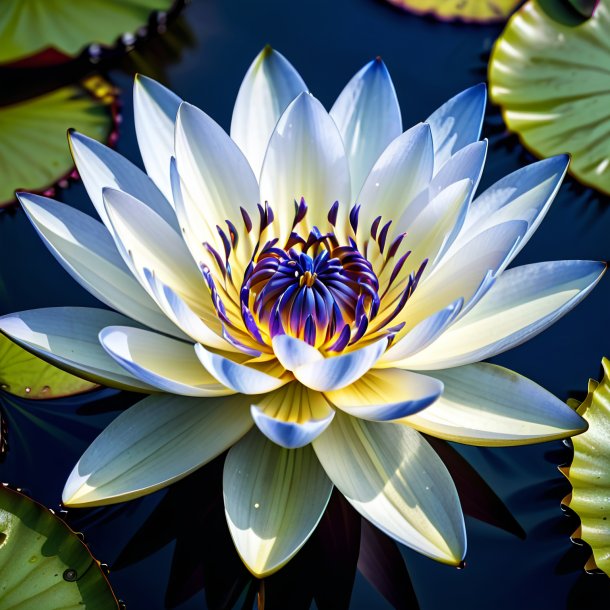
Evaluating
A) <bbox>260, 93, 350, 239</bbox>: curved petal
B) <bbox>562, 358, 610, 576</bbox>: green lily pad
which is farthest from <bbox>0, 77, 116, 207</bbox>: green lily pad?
<bbox>562, 358, 610, 576</bbox>: green lily pad

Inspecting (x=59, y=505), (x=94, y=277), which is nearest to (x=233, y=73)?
(x=94, y=277)

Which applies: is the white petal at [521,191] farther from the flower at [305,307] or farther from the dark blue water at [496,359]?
the dark blue water at [496,359]

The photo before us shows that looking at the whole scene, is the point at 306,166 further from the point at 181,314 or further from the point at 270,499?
the point at 270,499

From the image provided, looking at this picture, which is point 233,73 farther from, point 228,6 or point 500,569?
point 500,569

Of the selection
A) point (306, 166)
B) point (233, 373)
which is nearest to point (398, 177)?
point (306, 166)

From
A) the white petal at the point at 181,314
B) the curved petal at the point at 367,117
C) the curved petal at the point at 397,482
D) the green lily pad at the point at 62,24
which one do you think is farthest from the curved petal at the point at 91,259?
the green lily pad at the point at 62,24
